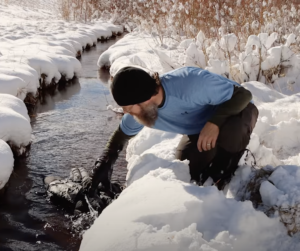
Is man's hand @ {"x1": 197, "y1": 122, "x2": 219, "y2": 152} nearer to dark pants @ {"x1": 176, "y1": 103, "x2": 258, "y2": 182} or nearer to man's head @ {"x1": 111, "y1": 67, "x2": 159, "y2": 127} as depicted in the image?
dark pants @ {"x1": 176, "y1": 103, "x2": 258, "y2": 182}

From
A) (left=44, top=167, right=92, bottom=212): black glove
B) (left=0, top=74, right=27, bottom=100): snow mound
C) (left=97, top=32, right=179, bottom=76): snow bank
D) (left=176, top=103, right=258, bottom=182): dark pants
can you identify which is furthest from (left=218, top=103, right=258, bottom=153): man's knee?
(left=0, top=74, right=27, bottom=100): snow mound

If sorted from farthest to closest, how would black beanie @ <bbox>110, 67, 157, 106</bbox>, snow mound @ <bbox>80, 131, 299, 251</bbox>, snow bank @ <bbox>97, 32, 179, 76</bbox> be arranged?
1. snow bank @ <bbox>97, 32, 179, 76</bbox>
2. black beanie @ <bbox>110, 67, 157, 106</bbox>
3. snow mound @ <bbox>80, 131, 299, 251</bbox>

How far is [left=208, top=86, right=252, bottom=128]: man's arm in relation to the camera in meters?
2.20

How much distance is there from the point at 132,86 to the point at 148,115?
277mm

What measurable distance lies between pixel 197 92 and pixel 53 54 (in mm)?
5789

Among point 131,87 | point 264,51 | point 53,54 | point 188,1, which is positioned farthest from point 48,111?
point 188,1

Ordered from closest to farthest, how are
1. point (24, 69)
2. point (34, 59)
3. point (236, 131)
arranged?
1. point (236, 131)
2. point (24, 69)
3. point (34, 59)

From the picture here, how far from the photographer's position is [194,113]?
2.38 metres

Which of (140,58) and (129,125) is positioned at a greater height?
(129,125)

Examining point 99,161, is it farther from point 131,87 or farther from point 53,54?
point 53,54

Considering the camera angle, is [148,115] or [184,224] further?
[148,115]

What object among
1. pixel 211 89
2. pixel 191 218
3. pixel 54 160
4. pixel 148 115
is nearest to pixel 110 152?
pixel 148 115

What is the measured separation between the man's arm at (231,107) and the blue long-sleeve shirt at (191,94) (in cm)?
3

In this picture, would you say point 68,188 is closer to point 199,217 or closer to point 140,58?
point 199,217
